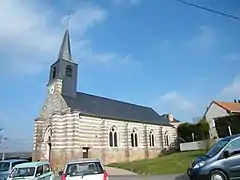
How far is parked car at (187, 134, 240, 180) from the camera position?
9828mm

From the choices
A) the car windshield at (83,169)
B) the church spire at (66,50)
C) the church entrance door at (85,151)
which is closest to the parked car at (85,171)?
the car windshield at (83,169)

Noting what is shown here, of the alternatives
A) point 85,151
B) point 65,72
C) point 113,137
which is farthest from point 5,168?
point 65,72

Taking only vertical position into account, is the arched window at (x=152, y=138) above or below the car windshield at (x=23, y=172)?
above

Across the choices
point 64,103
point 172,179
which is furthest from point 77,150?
point 172,179

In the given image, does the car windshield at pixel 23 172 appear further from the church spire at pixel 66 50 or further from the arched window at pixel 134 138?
the arched window at pixel 134 138

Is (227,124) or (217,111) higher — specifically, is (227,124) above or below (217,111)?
below

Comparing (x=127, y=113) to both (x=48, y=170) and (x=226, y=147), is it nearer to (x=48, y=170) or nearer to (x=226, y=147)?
(x=48, y=170)

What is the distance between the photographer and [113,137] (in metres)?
39.2

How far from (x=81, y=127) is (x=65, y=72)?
30.0 feet

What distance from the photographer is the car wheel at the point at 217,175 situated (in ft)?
32.5

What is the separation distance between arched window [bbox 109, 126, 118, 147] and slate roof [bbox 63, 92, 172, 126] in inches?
75.6

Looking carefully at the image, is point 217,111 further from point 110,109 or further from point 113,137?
point 113,137

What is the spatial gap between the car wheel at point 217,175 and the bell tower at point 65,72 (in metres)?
30.1

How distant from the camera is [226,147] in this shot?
10.3m
